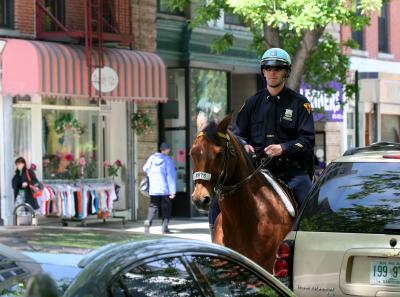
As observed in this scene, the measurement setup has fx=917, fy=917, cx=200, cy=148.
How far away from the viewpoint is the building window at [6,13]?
1978 centimetres

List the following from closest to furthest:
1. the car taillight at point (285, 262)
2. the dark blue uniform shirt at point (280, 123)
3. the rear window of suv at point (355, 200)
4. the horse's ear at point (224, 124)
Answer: the rear window of suv at point (355, 200) → the car taillight at point (285, 262) → the horse's ear at point (224, 124) → the dark blue uniform shirt at point (280, 123)

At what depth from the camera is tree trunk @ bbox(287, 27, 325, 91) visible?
62.4ft

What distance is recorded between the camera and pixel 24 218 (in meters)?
17.4

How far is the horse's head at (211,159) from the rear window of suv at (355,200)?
1043 mm

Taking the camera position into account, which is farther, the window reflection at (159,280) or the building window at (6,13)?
the building window at (6,13)

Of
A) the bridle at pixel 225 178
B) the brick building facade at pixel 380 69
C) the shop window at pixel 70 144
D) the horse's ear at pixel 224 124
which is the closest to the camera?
the bridle at pixel 225 178

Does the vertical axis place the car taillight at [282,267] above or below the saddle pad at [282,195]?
below

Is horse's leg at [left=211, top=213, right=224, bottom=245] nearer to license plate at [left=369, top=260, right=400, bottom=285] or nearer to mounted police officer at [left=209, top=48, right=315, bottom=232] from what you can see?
mounted police officer at [left=209, top=48, right=315, bottom=232]

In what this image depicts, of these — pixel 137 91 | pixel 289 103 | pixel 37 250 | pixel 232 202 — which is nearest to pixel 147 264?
pixel 37 250

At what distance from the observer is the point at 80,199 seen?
20.6 m

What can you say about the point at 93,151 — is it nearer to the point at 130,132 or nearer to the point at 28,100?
the point at 130,132

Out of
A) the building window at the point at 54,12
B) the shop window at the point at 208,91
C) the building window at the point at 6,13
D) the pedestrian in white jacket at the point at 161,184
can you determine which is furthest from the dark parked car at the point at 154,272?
the shop window at the point at 208,91

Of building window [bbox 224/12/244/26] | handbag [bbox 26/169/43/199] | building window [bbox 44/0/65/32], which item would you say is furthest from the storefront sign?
building window [bbox 224/12/244/26]

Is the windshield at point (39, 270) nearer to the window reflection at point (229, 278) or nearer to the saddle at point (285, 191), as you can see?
the window reflection at point (229, 278)
